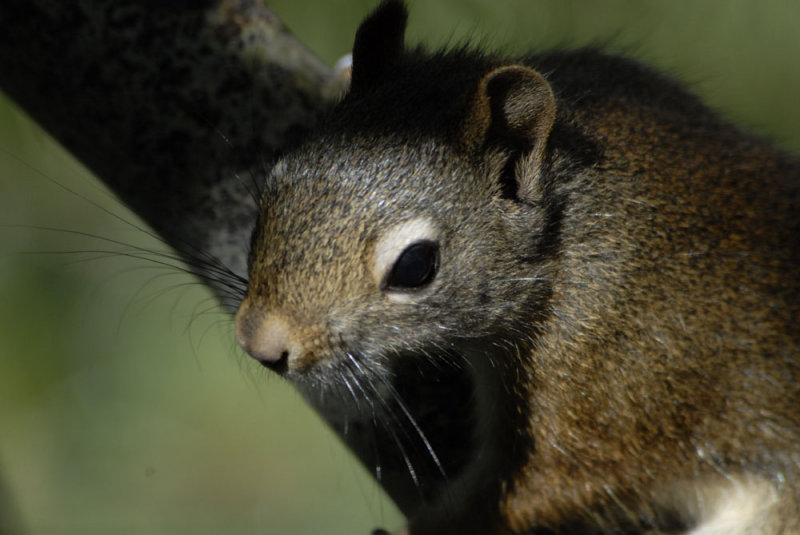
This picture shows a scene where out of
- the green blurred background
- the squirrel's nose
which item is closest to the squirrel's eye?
the squirrel's nose

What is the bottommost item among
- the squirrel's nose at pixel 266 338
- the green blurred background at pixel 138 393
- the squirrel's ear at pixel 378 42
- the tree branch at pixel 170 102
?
the green blurred background at pixel 138 393

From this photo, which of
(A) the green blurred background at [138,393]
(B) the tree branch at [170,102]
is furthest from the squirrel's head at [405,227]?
(A) the green blurred background at [138,393]

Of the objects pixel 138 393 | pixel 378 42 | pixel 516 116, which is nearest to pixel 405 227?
pixel 516 116

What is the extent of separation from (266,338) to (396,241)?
1.12ft

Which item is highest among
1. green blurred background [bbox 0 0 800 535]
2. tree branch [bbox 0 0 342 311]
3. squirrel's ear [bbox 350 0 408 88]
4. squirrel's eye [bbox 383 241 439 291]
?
squirrel's ear [bbox 350 0 408 88]

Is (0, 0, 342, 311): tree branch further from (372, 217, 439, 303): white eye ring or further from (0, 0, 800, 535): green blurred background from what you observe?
(0, 0, 800, 535): green blurred background

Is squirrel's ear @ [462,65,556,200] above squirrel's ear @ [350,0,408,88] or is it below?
below

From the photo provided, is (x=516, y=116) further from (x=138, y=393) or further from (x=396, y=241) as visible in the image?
(x=138, y=393)

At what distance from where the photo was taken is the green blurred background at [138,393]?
4.98 meters

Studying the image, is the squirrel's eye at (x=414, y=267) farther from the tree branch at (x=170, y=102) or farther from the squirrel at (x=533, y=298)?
the tree branch at (x=170, y=102)

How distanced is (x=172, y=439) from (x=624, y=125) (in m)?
3.65

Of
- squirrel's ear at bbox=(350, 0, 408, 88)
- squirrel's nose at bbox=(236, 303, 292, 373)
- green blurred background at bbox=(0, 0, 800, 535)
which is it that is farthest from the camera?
green blurred background at bbox=(0, 0, 800, 535)

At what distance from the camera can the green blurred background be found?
4977 mm

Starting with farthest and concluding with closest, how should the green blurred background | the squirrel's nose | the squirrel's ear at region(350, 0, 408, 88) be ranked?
the green blurred background, the squirrel's ear at region(350, 0, 408, 88), the squirrel's nose
